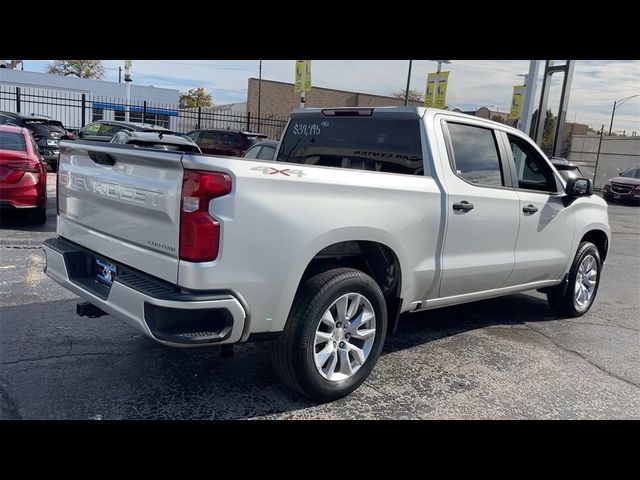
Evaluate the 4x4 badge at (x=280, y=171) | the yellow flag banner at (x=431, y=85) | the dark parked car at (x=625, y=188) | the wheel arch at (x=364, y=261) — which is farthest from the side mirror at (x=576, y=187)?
the dark parked car at (x=625, y=188)

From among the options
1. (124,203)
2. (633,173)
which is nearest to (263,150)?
(124,203)

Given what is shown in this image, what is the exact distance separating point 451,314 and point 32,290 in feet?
14.0

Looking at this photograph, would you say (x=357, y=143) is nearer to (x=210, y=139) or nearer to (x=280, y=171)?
(x=280, y=171)

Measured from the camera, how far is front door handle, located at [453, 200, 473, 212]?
423cm

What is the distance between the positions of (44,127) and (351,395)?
50.3ft

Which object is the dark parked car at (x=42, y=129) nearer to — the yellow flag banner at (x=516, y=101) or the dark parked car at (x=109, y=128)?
the dark parked car at (x=109, y=128)

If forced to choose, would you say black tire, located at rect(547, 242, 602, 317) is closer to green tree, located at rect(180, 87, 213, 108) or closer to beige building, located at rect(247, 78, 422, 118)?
beige building, located at rect(247, 78, 422, 118)

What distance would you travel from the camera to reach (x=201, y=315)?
3.02 m

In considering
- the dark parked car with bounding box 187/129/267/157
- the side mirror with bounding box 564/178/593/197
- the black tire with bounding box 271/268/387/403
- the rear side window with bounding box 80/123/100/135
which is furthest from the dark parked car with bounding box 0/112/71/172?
the black tire with bounding box 271/268/387/403

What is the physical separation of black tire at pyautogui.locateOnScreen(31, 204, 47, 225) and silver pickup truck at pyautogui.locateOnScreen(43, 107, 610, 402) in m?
5.10

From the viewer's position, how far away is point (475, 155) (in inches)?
182

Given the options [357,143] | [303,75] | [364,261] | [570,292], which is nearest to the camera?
[364,261]

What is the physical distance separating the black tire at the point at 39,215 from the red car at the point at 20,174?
0.07ft
